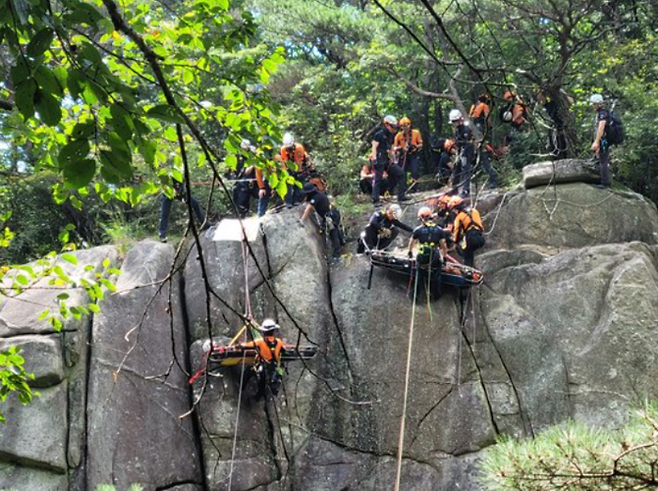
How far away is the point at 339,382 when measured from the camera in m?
12.0

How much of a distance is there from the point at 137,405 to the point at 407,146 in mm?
7228

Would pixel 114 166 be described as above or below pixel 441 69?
below

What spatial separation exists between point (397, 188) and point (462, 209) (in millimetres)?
3196

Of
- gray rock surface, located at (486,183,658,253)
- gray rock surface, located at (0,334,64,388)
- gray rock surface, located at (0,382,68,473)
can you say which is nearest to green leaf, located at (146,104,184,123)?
gray rock surface, located at (0,382,68,473)

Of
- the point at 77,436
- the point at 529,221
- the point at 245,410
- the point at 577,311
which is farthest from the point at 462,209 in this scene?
the point at 77,436

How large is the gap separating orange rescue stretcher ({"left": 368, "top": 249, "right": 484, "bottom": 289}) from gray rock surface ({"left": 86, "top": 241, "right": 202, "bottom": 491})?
332 centimetres

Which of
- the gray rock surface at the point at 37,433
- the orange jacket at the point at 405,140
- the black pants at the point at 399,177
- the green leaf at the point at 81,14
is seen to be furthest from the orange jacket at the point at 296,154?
the green leaf at the point at 81,14

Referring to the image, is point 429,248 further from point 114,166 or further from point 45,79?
point 45,79

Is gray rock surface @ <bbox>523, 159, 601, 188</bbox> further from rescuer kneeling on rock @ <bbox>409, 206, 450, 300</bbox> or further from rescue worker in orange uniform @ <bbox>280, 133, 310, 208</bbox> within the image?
rescue worker in orange uniform @ <bbox>280, 133, 310, 208</bbox>

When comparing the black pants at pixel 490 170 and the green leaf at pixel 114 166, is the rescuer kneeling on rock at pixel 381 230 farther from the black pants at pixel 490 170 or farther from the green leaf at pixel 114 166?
the green leaf at pixel 114 166

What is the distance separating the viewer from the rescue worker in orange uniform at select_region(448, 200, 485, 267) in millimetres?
12672

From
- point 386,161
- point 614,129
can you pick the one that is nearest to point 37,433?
point 386,161

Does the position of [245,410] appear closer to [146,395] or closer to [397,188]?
[146,395]

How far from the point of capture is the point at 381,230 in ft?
42.9
